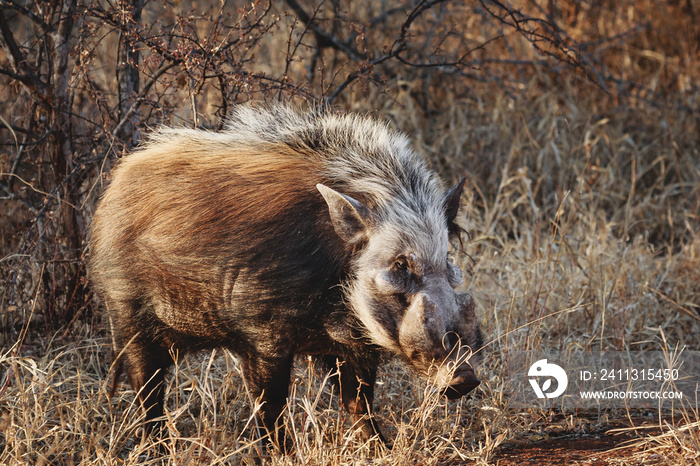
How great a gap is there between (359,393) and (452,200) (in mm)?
862

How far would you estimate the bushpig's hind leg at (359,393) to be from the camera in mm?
3201

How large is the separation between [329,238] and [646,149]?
4367mm

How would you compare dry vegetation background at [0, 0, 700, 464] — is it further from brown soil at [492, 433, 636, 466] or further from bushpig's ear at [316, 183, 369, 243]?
bushpig's ear at [316, 183, 369, 243]

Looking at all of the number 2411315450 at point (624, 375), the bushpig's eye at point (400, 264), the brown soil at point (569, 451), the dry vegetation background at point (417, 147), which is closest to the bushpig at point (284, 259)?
the bushpig's eye at point (400, 264)

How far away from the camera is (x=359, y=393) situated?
3.24 meters

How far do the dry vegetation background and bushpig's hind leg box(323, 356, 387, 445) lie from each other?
3.1 inches

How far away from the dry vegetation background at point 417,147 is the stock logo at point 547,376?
0.14 m

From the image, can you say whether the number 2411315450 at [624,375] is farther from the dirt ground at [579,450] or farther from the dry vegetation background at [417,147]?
the dirt ground at [579,450]

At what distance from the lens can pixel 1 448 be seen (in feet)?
10.7

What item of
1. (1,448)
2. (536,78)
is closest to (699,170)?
(536,78)

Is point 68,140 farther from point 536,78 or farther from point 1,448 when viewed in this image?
point 536,78

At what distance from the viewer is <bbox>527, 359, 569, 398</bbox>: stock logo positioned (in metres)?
3.78

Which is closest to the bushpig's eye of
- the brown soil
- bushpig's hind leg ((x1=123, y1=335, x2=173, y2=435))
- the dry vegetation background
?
the dry vegetation background

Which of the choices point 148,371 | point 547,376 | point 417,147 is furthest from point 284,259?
point 417,147
